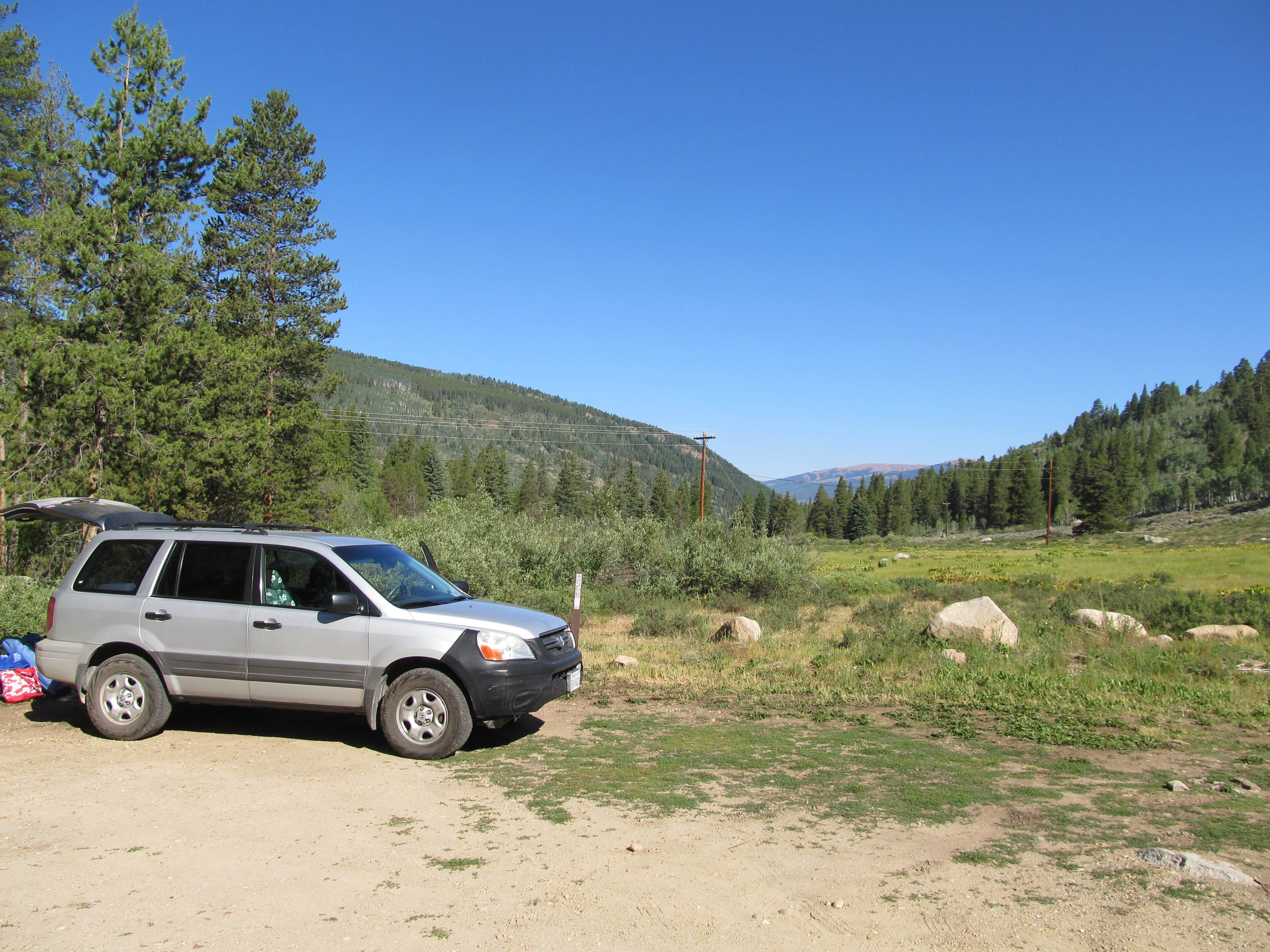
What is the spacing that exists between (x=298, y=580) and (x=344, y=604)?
782mm

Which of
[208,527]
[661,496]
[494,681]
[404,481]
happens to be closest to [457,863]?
[494,681]

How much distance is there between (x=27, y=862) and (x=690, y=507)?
4403 inches

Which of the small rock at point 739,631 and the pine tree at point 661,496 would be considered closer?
→ the small rock at point 739,631

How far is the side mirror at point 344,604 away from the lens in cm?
698

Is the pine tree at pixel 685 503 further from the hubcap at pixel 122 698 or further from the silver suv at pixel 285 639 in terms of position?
the hubcap at pixel 122 698

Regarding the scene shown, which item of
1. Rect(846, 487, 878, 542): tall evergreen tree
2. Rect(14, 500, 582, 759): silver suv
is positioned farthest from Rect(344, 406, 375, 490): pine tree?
Rect(14, 500, 582, 759): silver suv

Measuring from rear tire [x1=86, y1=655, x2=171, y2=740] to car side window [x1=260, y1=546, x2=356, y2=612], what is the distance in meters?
1.29

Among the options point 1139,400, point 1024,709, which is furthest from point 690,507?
point 1139,400

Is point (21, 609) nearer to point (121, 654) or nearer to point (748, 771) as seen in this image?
point (121, 654)

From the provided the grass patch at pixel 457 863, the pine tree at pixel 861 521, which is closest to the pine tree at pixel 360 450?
the pine tree at pixel 861 521

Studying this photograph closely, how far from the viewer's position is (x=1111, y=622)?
49.3ft

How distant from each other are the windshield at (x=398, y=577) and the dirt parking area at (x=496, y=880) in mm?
1749

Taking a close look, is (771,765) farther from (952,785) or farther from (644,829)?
(644,829)

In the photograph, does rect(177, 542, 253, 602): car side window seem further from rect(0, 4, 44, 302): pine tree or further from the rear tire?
rect(0, 4, 44, 302): pine tree
